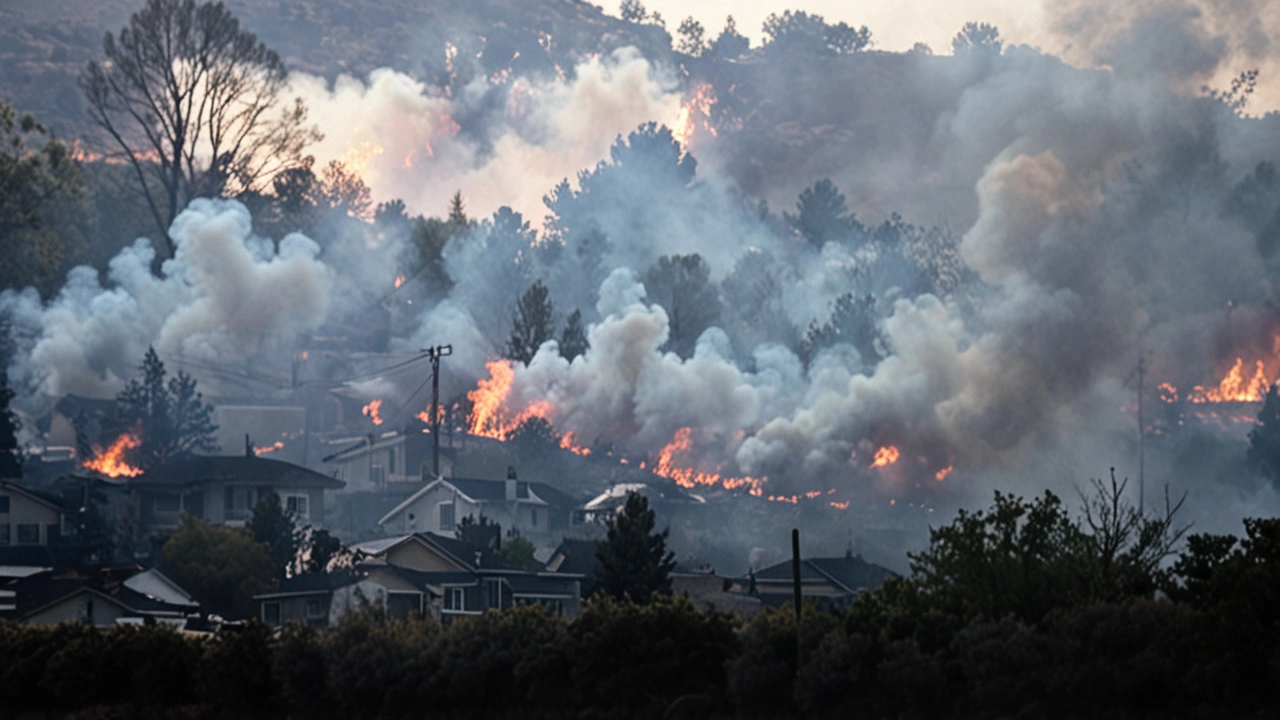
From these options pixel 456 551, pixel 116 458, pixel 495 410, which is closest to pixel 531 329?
pixel 495 410

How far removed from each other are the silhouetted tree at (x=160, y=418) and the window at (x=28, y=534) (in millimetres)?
16478

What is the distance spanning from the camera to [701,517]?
95.1 metres

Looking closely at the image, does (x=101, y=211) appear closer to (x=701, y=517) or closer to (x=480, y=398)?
(x=480, y=398)

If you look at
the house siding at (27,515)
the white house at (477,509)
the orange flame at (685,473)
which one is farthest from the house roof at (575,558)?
the orange flame at (685,473)

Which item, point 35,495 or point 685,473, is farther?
point 685,473

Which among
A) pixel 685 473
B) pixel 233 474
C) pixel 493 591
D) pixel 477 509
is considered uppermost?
pixel 685 473

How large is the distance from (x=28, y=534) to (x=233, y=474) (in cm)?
1072

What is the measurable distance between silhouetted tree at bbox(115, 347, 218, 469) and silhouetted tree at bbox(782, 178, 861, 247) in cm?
8901

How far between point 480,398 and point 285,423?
534 inches

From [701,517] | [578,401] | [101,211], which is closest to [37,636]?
[701,517]

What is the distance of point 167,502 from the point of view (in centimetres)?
8400

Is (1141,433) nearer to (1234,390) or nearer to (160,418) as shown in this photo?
(1234,390)

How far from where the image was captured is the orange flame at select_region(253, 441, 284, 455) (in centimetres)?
10519

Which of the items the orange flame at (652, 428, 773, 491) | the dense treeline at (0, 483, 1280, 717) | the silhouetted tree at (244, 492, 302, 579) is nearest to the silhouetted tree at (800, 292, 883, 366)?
the orange flame at (652, 428, 773, 491)
